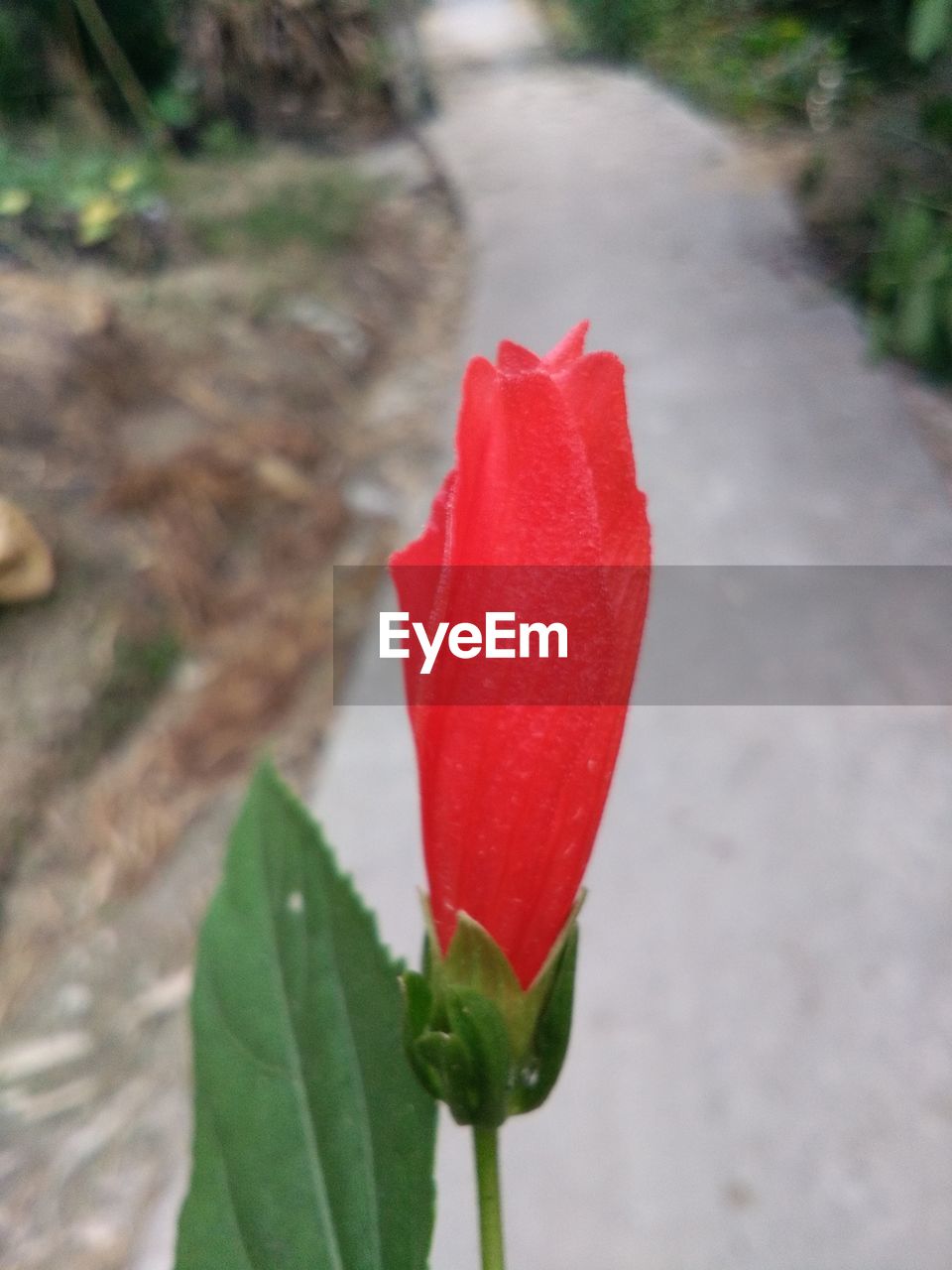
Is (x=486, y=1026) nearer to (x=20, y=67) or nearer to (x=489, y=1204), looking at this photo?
(x=489, y=1204)

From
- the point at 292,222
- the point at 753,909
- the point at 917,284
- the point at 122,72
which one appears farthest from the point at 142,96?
the point at 753,909

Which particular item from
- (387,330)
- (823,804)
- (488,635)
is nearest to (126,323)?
(387,330)

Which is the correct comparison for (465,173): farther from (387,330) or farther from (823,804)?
(823,804)

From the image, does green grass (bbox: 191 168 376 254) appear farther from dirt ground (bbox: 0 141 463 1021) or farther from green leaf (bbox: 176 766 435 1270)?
green leaf (bbox: 176 766 435 1270)

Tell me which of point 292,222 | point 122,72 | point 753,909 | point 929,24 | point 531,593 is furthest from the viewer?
point 122,72

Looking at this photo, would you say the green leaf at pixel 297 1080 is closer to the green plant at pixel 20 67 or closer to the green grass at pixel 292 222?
the green grass at pixel 292 222
